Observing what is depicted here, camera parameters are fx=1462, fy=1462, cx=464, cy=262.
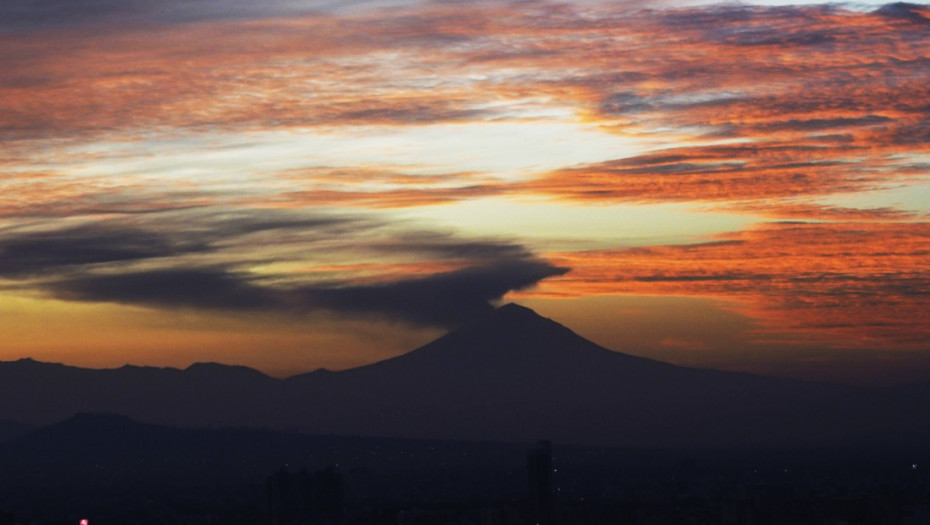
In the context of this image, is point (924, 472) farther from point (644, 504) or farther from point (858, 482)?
point (644, 504)

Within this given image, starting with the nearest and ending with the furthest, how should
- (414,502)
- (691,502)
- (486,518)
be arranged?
(486,518) → (691,502) → (414,502)

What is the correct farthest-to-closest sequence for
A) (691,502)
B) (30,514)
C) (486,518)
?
(691,502), (30,514), (486,518)

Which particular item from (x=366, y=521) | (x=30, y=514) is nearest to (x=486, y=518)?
(x=366, y=521)

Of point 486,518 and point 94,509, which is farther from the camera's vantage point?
point 94,509

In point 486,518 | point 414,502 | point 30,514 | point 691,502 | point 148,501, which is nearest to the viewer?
point 486,518

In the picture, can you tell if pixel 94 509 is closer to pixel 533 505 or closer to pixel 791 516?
pixel 533 505

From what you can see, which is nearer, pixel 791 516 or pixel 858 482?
pixel 791 516

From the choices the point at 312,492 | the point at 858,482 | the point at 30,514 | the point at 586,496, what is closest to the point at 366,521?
the point at 312,492

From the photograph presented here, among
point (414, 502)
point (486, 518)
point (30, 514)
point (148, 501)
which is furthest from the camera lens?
point (148, 501)
